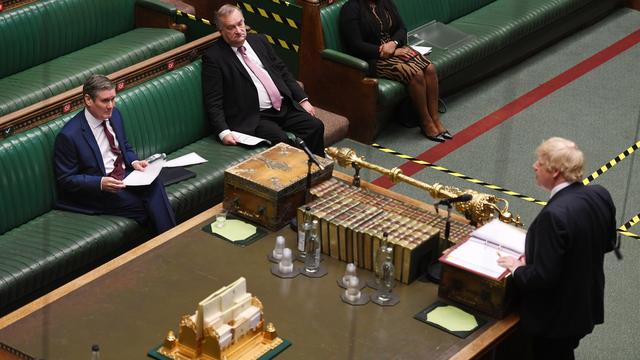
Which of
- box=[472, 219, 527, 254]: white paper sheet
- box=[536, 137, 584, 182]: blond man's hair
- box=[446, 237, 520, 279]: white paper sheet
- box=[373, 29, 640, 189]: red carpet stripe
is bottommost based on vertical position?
box=[373, 29, 640, 189]: red carpet stripe

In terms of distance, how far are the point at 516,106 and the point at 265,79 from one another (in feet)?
7.94

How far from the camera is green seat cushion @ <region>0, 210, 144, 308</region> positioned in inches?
273

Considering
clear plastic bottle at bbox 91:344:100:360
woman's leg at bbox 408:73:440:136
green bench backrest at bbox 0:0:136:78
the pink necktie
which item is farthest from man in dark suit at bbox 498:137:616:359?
green bench backrest at bbox 0:0:136:78

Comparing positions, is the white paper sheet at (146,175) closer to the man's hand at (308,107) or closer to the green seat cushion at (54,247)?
the green seat cushion at (54,247)

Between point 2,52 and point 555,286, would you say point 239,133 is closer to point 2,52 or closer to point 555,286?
point 2,52

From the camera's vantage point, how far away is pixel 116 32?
9.80 m

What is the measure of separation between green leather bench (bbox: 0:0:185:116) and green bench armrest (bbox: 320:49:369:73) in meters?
1.09

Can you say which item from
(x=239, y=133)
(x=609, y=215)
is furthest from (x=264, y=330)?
(x=239, y=133)

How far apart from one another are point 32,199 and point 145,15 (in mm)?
2694

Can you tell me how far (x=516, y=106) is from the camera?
1022 cm

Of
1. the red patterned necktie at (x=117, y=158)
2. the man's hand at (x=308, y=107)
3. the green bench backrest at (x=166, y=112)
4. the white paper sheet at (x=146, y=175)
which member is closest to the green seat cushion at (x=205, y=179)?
the green bench backrest at (x=166, y=112)

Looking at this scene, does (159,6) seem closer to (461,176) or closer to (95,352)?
(461,176)

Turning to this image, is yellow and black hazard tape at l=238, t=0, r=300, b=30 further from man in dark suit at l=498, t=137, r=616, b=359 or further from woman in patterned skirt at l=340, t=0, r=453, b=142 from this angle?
man in dark suit at l=498, t=137, r=616, b=359

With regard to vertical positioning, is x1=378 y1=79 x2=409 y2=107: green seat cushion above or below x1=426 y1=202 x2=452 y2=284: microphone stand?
below
